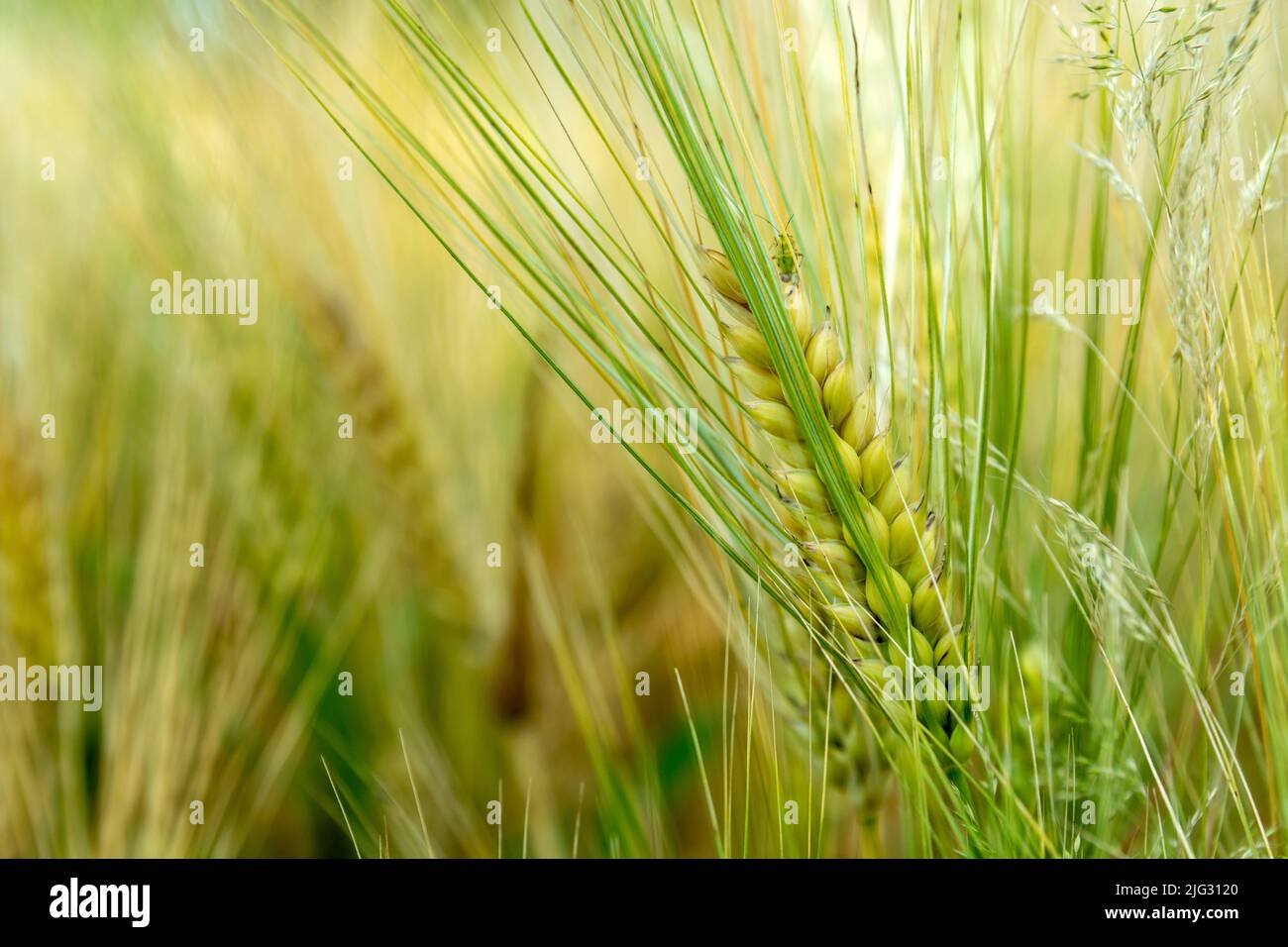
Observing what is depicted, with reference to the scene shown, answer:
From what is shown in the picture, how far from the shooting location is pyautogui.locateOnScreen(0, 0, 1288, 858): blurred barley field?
46 cm

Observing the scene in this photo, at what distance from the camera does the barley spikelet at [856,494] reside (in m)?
0.41

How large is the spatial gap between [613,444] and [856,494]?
23 cm

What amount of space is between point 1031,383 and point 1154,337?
0.08 metres

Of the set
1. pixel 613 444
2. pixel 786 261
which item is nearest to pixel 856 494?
pixel 786 261

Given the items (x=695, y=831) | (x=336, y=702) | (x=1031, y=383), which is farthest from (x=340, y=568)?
(x=1031, y=383)

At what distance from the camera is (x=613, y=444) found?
1.96ft

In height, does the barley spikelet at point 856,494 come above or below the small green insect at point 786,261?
below

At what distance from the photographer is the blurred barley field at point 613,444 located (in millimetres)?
458

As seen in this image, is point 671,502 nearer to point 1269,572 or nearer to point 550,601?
point 550,601

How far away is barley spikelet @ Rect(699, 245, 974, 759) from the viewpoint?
408 mm

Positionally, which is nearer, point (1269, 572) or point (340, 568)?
point (1269, 572)

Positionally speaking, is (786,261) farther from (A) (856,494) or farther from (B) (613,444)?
(B) (613,444)

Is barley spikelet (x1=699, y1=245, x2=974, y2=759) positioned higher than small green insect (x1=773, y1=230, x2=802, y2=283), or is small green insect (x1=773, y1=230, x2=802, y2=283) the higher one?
small green insect (x1=773, y1=230, x2=802, y2=283)
